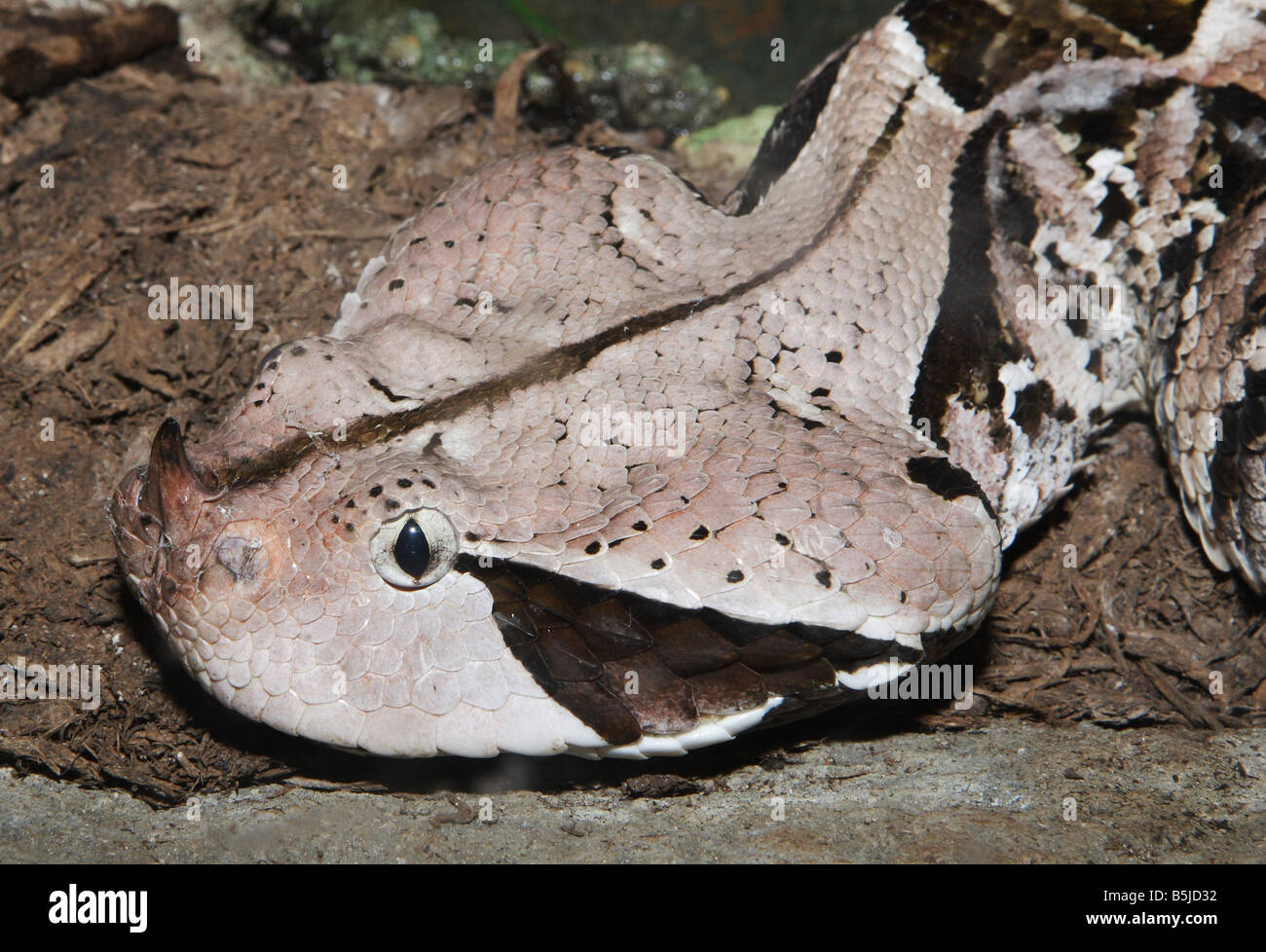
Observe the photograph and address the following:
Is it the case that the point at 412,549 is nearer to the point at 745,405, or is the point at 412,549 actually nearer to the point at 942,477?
the point at 745,405

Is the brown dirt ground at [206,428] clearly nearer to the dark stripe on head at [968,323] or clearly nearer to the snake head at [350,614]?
the snake head at [350,614]

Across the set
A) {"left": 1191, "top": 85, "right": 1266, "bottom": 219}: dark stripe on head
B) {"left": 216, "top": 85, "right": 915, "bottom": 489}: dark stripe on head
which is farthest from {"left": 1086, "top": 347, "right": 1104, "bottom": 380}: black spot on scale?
{"left": 216, "top": 85, "right": 915, "bottom": 489}: dark stripe on head

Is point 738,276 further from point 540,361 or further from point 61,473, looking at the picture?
point 61,473

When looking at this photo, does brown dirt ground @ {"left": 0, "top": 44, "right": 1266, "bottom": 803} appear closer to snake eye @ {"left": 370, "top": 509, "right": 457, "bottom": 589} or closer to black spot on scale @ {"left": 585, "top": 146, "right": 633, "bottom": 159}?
snake eye @ {"left": 370, "top": 509, "right": 457, "bottom": 589}

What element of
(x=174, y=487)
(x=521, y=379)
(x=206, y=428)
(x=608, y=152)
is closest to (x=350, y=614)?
(x=174, y=487)

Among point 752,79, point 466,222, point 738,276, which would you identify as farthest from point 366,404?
point 752,79

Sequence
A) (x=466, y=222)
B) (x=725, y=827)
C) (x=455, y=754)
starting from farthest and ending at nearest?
(x=466, y=222) < (x=725, y=827) < (x=455, y=754)
